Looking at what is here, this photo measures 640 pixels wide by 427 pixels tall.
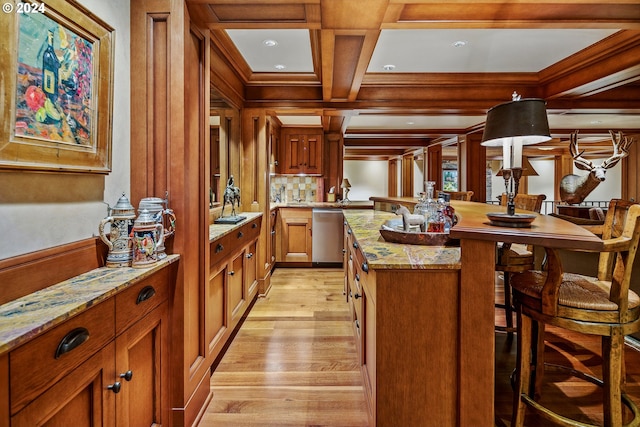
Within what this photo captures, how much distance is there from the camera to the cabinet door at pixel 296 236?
4.89 meters

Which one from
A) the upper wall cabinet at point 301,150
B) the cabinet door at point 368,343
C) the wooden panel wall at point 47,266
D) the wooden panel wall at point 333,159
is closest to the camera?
the wooden panel wall at point 47,266

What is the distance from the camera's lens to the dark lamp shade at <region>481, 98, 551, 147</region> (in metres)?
1.34

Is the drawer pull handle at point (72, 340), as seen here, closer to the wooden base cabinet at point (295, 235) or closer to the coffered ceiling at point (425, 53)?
the coffered ceiling at point (425, 53)

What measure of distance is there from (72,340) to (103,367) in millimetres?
205

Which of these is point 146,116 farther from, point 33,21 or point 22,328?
point 22,328

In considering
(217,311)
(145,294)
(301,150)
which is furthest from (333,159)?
(145,294)

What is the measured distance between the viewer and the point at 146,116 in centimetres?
153

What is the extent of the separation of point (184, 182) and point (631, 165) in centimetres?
898

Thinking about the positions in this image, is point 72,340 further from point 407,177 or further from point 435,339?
point 407,177

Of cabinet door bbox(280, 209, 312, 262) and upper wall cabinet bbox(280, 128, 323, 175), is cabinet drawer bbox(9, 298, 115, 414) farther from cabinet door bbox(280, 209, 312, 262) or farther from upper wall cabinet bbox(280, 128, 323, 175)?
upper wall cabinet bbox(280, 128, 323, 175)

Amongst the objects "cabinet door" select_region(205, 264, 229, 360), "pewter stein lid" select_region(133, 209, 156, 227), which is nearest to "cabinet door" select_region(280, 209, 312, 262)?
"cabinet door" select_region(205, 264, 229, 360)

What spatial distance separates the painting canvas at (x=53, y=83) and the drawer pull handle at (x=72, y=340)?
60 centimetres

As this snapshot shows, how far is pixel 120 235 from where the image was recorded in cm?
133

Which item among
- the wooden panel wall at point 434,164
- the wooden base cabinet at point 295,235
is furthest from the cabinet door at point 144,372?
the wooden panel wall at point 434,164
